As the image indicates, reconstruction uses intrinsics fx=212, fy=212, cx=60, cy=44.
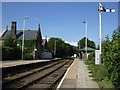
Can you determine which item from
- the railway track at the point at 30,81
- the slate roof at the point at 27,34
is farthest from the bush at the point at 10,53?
the railway track at the point at 30,81

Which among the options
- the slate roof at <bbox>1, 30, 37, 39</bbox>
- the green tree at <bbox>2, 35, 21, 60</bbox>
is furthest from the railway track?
the slate roof at <bbox>1, 30, 37, 39</bbox>

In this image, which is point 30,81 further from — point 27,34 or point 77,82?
point 27,34

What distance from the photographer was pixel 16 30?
76250 mm

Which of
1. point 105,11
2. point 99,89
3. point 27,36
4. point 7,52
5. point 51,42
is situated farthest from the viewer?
point 51,42

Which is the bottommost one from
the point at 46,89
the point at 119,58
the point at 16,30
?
the point at 46,89

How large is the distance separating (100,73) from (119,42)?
459cm

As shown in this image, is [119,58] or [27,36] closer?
[119,58]

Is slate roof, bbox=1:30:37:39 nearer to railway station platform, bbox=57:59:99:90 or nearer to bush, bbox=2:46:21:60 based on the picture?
bush, bbox=2:46:21:60

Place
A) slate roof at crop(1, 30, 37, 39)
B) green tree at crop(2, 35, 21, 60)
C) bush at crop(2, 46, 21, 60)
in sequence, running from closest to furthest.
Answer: bush at crop(2, 46, 21, 60) < green tree at crop(2, 35, 21, 60) < slate roof at crop(1, 30, 37, 39)

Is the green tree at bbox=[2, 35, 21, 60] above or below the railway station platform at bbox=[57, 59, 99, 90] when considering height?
above

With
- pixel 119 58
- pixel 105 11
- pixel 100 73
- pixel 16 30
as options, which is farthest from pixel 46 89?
pixel 16 30

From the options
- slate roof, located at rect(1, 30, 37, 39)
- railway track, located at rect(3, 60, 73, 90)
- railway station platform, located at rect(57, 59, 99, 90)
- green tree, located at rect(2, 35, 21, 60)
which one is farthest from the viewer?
slate roof, located at rect(1, 30, 37, 39)

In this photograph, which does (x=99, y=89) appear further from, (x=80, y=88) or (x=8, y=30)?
(x=8, y=30)

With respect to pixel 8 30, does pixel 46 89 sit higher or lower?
lower
